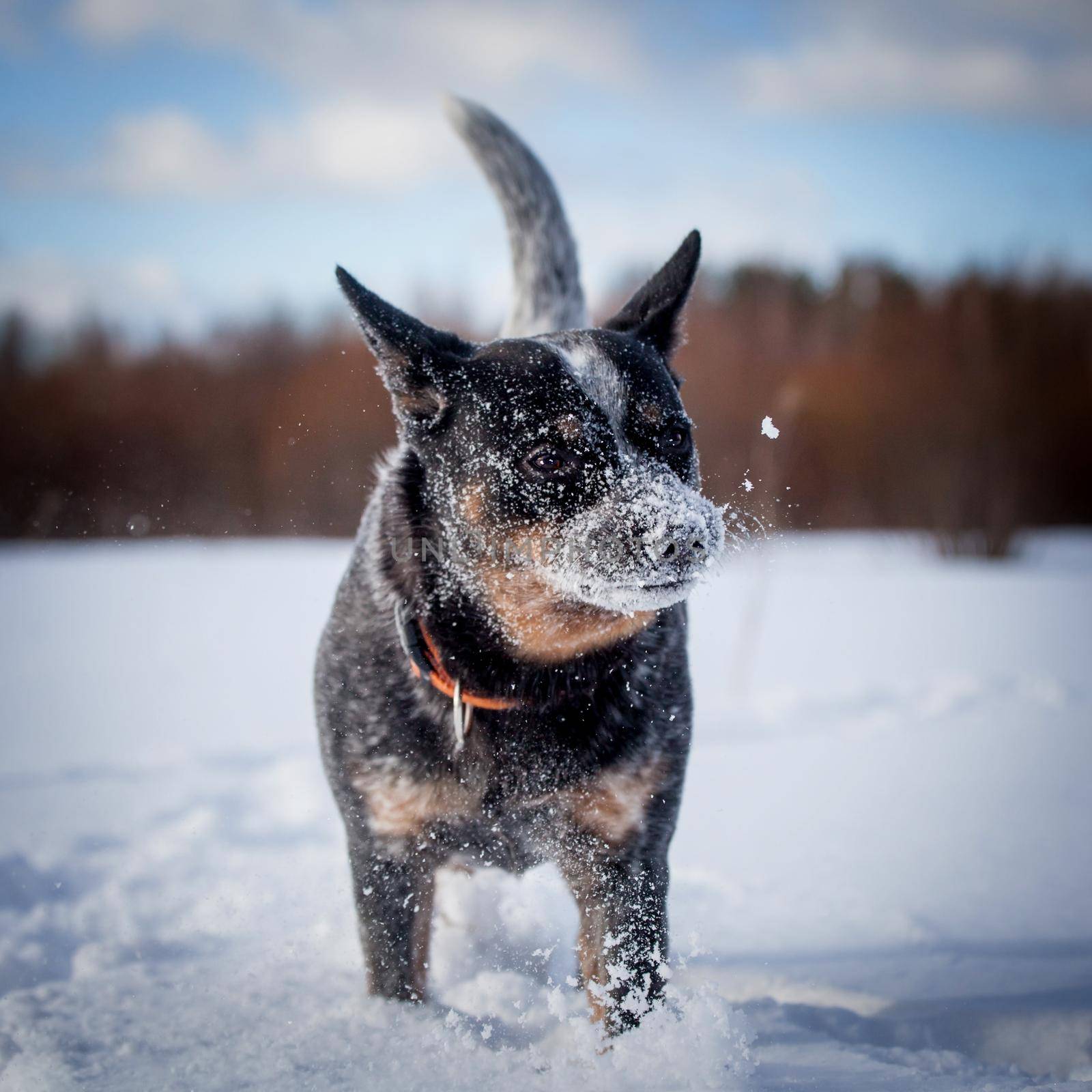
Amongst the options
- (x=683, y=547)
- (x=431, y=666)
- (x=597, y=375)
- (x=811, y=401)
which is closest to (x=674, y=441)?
(x=597, y=375)

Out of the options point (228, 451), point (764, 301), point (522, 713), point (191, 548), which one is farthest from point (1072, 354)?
point (522, 713)

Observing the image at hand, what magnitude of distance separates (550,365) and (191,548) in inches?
440

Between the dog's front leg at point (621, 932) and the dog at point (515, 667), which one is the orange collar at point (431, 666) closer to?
the dog at point (515, 667)

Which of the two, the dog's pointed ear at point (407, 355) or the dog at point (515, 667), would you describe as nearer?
the dog at point (515, 667)

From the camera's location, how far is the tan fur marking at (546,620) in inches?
78.6

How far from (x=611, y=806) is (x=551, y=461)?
2.66 ft

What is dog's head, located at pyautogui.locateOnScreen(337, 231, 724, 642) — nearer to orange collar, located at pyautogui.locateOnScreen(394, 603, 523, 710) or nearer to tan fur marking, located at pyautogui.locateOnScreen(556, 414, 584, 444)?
tan fur marking, located at pyautogui.locateOnScreen(556, 414, 584, 444)

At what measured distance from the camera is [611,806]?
6.61 ft

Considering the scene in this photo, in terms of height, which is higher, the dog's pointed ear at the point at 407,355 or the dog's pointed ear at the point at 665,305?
the dog's pointed ear at the point at 665,305

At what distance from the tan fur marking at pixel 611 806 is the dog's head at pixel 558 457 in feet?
1.33

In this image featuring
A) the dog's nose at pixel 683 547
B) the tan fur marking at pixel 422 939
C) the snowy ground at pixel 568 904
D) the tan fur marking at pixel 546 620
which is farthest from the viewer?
the tan fur marking at pixel 422 939

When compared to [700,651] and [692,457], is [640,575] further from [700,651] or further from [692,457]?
[700,651]

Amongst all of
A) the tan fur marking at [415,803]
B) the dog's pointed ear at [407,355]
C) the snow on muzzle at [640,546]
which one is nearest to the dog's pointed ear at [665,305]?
the dog's pointed ear at [407,355]

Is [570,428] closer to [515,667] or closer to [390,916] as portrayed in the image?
[515,667]
